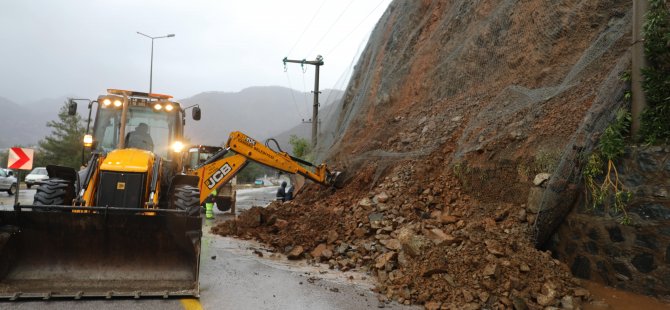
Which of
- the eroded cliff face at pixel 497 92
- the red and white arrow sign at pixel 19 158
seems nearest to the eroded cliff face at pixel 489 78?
the eroded cliff face at pixel 497 92

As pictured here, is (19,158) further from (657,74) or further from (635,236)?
(657,74)

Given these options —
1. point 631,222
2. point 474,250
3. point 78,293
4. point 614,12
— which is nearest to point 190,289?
point 78,293

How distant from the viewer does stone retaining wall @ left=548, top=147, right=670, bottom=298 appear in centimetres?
539

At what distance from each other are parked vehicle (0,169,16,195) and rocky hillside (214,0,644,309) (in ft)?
55.3

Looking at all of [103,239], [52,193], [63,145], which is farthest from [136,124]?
[63,145]

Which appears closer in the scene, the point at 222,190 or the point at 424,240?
the point at 424,240

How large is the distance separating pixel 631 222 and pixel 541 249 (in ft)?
4.67

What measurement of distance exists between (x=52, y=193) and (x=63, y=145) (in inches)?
1980

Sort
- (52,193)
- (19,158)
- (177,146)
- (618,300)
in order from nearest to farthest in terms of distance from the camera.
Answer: (618,300)
(52,193)
(177,146)
(19,158)

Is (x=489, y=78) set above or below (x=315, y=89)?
below

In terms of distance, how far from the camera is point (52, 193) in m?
6.75

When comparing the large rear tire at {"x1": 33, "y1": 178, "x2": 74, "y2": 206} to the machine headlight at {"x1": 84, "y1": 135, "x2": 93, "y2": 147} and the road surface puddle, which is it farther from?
the road surface puddle

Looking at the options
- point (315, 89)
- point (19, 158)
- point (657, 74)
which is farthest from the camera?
point (315, 89)

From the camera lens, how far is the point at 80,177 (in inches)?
282
